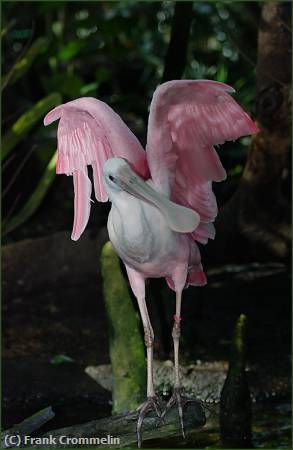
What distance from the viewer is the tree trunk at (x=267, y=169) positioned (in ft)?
17.3

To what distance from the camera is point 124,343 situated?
14.1ft

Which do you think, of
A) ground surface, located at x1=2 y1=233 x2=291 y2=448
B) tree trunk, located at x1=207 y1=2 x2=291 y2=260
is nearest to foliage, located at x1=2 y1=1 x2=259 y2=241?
ground surface, located at x1=2 y1=233 x2=291 y2=448

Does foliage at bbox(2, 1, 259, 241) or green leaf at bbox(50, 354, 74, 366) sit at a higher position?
foliage at bbox(2, 1, 259, 241)

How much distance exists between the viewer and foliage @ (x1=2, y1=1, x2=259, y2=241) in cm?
752

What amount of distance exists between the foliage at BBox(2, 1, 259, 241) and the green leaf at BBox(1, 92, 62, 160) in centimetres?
100

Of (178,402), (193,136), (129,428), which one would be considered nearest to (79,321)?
(129,428)

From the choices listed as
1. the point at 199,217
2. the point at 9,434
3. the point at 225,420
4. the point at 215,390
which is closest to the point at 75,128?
the point at 199,217

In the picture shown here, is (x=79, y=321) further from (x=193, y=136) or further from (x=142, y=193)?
(x=142, y=193)

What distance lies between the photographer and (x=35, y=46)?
599 centimetres

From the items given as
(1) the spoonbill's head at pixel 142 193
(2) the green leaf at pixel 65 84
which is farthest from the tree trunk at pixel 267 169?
(2) the green leaf at pixel 65 84

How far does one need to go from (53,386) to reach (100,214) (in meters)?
2.62

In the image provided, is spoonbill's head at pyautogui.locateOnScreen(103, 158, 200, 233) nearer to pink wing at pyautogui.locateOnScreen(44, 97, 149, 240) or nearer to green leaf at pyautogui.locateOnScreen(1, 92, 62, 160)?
pink wing at pyautogui.locateOnScreen(44, 97, 149, 240)

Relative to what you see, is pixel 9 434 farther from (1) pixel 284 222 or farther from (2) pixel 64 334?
(1) pixel 284 222

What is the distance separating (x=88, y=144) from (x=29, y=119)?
8.50 feet
